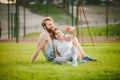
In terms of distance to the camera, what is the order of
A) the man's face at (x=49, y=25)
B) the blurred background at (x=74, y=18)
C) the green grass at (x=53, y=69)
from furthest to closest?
the blurred background at (x=74, y=18) → the man's face at (x=49, y=25) → the green grass at (x=53, y=69)

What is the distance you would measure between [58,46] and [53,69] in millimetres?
671

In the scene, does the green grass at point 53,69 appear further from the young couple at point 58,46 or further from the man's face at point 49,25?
the man's face at point 49,25

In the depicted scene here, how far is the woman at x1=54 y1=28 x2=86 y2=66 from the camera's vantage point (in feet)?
15.5

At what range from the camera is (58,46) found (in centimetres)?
489

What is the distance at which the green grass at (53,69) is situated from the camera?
148 inches

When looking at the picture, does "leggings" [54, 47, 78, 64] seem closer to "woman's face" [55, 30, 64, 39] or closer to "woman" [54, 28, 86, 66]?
"woman" [54, 28, 86, 66]

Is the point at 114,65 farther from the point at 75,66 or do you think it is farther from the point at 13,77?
the point at 13,77

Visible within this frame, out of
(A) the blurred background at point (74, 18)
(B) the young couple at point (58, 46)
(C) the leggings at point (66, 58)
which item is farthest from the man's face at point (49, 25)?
(A) the blurred background at point (74, 18)

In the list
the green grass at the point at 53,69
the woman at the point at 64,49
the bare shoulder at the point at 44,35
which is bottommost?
the green grass at the point at 53,69

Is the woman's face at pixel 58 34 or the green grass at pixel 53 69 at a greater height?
the woman's face at pixel 58 34

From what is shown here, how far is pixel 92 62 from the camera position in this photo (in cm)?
473

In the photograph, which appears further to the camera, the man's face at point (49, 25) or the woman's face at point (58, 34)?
the woman's face at point (58, 34)

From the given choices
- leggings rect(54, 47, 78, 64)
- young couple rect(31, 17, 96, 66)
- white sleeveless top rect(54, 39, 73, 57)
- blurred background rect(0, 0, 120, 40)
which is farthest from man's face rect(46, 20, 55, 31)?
blurred background rect(0, 0, 120, 40)

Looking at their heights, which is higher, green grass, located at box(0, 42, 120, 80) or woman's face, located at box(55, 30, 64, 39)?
woman's face, located at box(55, 30, 64, 39)
